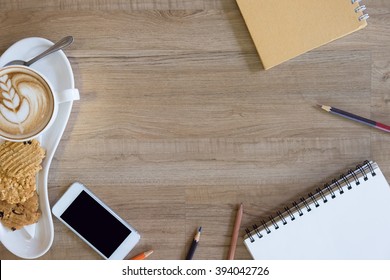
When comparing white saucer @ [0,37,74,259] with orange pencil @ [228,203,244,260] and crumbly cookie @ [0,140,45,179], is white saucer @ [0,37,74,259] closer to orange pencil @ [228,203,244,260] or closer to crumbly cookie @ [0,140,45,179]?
crumbly cookie @ [0,140,45,179]

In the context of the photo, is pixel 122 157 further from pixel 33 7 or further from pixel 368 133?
pixel 368 133

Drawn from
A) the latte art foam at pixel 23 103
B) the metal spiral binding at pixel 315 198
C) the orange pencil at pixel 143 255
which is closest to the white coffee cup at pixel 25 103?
the latte art foam at pixel 23 103

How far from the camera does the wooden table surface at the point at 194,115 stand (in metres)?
0.87

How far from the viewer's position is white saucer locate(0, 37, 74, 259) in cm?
86

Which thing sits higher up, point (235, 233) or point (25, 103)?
point (25, 103)

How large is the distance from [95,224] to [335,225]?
0.39 m

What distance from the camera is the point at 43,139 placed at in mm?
879

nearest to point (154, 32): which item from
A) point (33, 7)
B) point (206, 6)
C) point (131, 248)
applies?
point (206, 6)

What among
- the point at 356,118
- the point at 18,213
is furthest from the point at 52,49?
the point at 356,118

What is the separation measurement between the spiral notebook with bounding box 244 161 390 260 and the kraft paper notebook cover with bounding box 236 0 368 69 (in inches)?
8.5

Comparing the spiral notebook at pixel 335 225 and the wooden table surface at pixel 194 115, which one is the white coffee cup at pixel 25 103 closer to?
the wooden table surface at pixel 194 115

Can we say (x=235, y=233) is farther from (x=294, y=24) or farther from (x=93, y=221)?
(x=294, y=24)

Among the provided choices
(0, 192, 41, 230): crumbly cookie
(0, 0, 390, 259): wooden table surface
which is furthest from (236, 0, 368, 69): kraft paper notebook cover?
(0, 192, 41, 230): crumbly cookie

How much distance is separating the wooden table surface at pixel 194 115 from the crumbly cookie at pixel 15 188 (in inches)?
1.7
